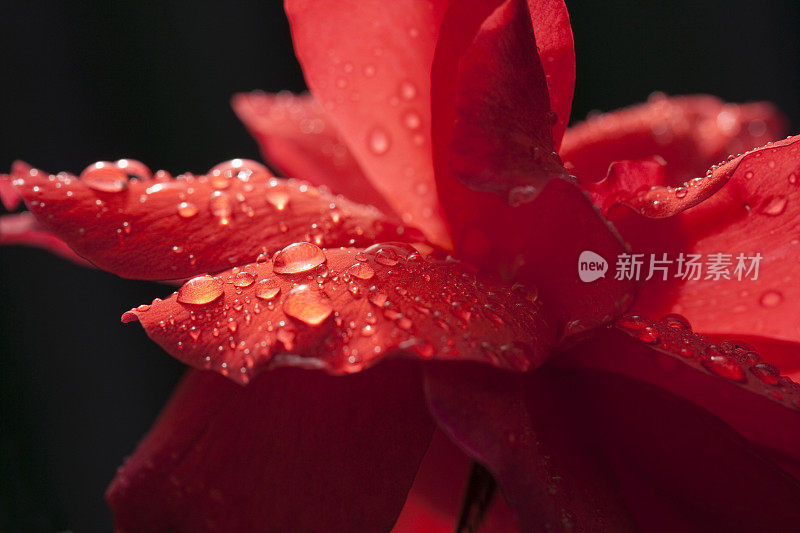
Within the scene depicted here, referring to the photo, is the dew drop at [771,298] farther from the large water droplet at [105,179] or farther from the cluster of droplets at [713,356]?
the large water droplet at [105,179]

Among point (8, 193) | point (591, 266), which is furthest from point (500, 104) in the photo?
point (8, 193)

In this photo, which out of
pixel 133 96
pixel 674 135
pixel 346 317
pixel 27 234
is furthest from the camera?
pixel 133 96

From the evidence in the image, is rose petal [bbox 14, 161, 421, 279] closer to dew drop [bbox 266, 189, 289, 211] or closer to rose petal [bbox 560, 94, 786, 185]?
dew drop [bbox 266, 189, 289, 211]

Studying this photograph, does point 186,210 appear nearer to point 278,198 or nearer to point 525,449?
point 278,198

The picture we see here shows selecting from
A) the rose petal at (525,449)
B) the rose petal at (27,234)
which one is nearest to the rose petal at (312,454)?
the rose petal at (525,449)

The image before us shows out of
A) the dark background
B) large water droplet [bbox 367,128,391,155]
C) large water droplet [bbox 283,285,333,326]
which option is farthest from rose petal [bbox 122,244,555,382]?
the dark background

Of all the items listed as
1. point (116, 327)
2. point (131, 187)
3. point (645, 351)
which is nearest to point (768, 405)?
point (645, 351)

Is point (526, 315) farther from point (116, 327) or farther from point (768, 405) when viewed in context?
point (116, 327)
